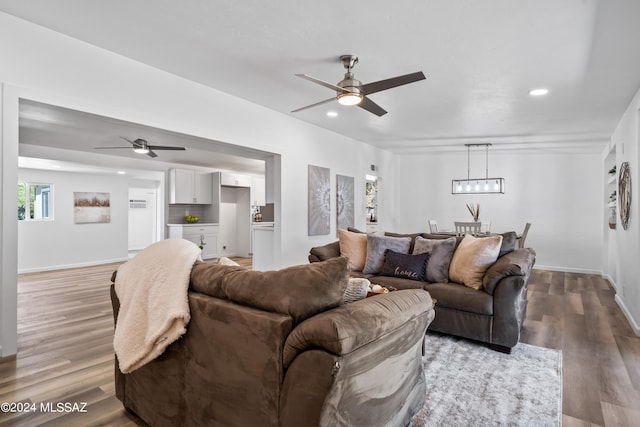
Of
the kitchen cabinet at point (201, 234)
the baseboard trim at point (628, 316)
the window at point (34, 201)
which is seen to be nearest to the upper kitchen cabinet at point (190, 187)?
the kitchen cabinet at point (201, 234)

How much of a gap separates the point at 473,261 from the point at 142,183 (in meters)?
8.63

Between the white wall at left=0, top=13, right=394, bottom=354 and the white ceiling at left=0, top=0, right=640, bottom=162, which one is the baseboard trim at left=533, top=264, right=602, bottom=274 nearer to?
the white ceiling at left=0, top=0, right=640, bottom=162

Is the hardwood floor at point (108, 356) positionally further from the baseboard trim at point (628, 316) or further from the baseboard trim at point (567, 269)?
the baseboard trim at point (567, 269)

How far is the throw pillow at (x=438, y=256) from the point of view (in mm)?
3564

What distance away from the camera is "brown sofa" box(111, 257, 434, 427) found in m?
1.23

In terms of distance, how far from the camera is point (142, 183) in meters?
9.32

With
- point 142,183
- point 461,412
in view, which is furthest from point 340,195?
point 142,183

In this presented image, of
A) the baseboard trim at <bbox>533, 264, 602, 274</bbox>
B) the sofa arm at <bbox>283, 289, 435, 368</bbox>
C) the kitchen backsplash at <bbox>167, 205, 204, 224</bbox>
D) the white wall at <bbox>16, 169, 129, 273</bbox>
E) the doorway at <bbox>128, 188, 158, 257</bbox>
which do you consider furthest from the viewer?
the doorway at <bbox>128, 188, 158, 257</bbox>

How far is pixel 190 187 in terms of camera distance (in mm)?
8680

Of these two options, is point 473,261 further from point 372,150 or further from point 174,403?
point 372,150

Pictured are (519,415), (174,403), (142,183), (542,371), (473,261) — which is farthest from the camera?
(142,183)

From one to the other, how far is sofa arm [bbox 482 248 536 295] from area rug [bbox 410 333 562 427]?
0.56 metres

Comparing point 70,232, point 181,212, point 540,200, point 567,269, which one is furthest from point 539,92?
point 70,232

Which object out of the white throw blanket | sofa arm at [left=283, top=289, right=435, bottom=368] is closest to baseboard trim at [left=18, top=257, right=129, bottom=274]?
the white throw blanket
